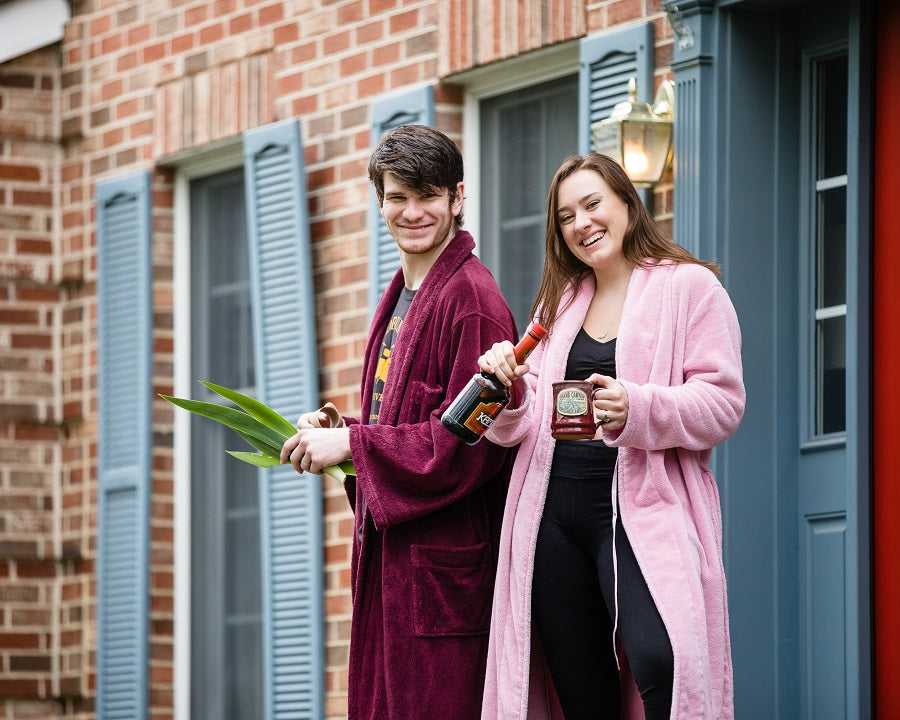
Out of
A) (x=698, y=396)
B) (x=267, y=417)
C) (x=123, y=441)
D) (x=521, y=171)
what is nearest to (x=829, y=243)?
(x=521, y=171)

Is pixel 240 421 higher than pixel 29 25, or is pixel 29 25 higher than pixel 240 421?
pixel 29 25

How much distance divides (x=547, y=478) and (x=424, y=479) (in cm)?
29

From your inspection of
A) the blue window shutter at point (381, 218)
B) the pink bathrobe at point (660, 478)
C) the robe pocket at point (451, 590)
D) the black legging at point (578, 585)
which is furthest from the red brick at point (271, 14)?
the black legging at point (578, 585)

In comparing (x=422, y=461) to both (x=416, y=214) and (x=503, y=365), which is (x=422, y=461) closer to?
(x=503, y=365)

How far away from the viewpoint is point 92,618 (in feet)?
27.2

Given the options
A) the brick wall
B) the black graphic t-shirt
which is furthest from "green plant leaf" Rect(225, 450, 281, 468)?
the brick wall

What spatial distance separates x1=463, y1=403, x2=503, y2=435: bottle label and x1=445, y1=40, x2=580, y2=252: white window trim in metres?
2.35

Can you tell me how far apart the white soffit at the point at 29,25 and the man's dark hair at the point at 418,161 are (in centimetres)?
408

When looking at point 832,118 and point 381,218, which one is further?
point 381,218

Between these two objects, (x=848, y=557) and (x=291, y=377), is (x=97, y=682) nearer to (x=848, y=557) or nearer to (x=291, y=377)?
(x=291, y=377)

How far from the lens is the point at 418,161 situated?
467 cm


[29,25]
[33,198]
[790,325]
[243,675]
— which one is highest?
[29,25]

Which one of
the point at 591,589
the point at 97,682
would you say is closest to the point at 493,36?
the point at 591,589

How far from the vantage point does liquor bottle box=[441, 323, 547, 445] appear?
14.1ft
